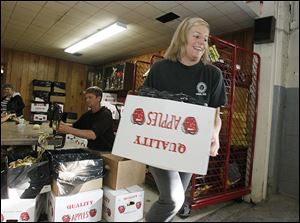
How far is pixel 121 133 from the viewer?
83cm

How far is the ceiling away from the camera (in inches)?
84.5

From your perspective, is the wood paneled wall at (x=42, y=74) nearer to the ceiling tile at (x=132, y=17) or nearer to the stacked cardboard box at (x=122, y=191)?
the stacked cardboard box at (x=122, y=191)

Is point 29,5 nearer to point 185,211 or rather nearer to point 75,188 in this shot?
point 75,188

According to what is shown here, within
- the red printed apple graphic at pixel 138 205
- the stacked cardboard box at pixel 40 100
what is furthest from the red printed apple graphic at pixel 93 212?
the stacked cardboard box at pixel 40 100

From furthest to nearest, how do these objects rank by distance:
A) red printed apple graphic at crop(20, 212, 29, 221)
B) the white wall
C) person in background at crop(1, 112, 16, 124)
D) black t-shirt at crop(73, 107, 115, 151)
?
the white wall
black t-shirt at crop(73, 107, 115, 151)
red printed apple graphic at crop(20, 212, 29, 221)
person in background at crop(1, 112, 16, 124)

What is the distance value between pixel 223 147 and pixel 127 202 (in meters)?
0.86

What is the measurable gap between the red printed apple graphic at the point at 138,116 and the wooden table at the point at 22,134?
2.12 ft

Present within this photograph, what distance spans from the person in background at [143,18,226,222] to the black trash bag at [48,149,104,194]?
615mm

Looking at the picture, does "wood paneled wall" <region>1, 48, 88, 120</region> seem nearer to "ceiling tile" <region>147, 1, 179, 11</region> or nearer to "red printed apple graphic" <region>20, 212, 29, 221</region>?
"red printed apple graphic" <region>20, 212, 29, 221</region>

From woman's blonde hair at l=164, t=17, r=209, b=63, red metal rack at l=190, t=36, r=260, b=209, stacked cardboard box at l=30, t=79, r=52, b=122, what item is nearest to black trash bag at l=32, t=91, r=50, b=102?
stacked cardboard box at l=30, t=79, r=52, b=122

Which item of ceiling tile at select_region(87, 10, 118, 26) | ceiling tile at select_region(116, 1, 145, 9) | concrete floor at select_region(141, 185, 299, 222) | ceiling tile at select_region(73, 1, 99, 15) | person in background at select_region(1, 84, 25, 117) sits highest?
ceiling tile at select_region(116, 1, 145, 9)

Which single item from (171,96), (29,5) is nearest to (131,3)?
(29,5)

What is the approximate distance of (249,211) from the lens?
190 cm

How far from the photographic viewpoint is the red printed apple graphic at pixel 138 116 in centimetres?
82
